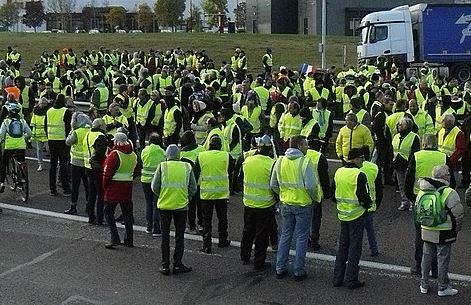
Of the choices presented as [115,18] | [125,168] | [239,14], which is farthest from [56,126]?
[239,14]

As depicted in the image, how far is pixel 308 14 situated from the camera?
69.3 metres

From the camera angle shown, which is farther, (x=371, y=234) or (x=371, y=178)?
(x=371, y=234)

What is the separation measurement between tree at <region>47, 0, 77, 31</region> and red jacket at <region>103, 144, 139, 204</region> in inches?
3640

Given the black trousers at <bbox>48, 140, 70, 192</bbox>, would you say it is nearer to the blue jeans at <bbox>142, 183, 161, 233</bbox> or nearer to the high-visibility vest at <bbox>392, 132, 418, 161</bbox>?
the blue jeans at <bbox>142, 183, 161, 233</bbox>

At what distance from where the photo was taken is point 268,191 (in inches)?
393

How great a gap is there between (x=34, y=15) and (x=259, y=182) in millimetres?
102365

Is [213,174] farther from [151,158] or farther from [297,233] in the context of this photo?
[297,233]

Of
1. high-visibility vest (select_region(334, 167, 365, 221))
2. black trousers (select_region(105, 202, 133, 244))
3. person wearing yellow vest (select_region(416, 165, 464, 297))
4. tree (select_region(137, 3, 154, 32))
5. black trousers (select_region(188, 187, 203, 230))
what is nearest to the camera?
person wearing yellow vest (select_region(416, 165, 464, 297))

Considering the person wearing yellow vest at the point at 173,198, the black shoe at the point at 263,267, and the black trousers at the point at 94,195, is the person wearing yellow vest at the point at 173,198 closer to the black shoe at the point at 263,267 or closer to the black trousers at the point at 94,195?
the black shoe at the point at 263,267

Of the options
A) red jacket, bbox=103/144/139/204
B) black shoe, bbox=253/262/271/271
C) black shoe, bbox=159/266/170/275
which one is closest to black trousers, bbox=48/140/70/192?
red jacket, bbox=103/144/139/204

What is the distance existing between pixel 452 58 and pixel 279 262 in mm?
27916

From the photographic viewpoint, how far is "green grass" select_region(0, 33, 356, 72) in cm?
4919

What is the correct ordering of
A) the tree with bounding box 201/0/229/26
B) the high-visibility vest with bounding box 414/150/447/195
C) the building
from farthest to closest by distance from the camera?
the tree with bounding box 201/0/229/26 < the building < the high-visibility vest with bounding box 414/150/447/195

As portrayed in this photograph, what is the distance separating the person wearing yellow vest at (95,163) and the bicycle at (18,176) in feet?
6.85
